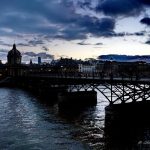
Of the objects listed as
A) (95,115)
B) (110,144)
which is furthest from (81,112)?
(110,144)

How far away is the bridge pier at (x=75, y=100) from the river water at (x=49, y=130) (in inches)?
312

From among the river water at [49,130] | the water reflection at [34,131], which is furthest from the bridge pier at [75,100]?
the water reflection at [34,131]

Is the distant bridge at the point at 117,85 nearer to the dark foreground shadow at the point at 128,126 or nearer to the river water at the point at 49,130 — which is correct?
the dark foreground shadow at the point at 128,126

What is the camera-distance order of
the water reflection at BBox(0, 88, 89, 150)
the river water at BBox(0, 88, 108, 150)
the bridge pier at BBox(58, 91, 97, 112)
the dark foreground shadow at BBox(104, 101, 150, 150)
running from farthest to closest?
the bridge pier at BBox(58, 91, 97, 112)
the dark foreground shadow at BBox(104, 101, 150, 150)
the river water at BBox(0, 88, 108, 150)
the water reflection at BBox(0, 88, 89, 150)

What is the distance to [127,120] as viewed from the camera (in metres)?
58.2

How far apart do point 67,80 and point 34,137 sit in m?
40.8

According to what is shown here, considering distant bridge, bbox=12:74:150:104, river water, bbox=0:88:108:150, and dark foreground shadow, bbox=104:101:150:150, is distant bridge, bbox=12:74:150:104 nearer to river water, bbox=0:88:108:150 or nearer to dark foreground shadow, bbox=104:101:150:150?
dark foreground shadow, bbox=104:101:150:150

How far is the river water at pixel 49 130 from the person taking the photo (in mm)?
44338

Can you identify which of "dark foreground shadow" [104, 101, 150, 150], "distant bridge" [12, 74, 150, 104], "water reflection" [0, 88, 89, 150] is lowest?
"water reflection" [0, 88, 89, 150]

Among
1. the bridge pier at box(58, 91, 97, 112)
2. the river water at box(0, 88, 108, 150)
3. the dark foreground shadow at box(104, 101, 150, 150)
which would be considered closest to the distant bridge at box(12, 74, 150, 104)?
the dark foreground shadow at box(104, 101, 150, 150)

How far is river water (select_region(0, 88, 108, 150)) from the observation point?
145 ft

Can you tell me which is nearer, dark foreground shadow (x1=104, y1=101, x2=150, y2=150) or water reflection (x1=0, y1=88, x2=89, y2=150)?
water reflection (x1=0, y1=88, x2=89, y2=150)

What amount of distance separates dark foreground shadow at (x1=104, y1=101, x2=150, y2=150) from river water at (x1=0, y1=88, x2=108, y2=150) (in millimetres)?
1420

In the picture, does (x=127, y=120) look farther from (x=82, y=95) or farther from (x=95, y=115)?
(x=82, y=95)
